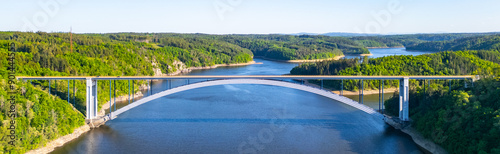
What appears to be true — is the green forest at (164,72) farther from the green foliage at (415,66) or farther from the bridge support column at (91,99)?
the bridge support column at (91,99)

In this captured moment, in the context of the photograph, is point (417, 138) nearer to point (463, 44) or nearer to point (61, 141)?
point (61, 141)

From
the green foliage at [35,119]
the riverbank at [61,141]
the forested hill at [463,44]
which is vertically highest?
the forested hill at [463,44]

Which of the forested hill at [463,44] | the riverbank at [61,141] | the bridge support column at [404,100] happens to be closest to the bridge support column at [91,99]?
the riverbank at [61,141]

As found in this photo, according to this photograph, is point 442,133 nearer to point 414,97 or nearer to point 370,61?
point 414,97

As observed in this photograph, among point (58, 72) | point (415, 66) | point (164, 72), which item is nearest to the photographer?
point (58, 72)

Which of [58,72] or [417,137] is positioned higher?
[58,72]

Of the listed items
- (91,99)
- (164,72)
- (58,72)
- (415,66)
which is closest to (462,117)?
(91,99)
